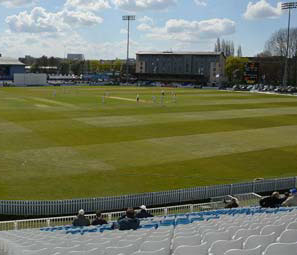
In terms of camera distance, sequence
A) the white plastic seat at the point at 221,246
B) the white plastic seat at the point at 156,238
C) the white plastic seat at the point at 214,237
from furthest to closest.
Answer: the white plastic seat at the point at 156,238 → the white plastic seat at the point at 214,237 → the white plastic seat at the point at 221,246

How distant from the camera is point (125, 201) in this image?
695 inches

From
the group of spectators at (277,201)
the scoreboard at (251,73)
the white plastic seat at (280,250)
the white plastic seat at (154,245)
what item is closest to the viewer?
the white plastic seat at (280,250)

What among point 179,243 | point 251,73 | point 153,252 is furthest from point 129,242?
point 251,73

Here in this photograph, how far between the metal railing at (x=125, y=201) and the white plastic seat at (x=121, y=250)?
9945 millimetres

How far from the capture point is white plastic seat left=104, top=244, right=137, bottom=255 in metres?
7.25

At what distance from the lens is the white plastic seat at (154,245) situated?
721cm

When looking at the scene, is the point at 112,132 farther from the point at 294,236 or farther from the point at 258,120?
the point at 294,236

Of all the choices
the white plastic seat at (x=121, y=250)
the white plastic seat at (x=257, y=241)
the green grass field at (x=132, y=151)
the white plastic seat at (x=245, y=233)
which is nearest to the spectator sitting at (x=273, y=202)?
the white plastic seat at (x=245, y=233)

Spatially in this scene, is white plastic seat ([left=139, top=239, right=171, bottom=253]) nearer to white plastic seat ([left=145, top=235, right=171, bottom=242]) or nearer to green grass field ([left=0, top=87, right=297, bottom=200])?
white plastic seat ([left=145, top=235, right=171, bottom=242])

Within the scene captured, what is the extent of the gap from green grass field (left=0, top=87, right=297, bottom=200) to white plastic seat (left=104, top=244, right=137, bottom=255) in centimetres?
1230

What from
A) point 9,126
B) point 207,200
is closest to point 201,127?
point 9,126

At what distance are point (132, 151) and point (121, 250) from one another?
2135cm

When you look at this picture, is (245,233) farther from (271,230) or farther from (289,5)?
(289,5)

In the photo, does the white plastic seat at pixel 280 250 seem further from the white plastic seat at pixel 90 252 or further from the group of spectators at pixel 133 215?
the group of spectators at pixel 133 215
